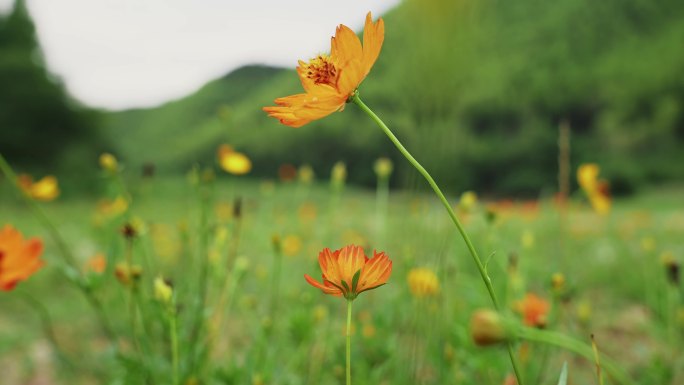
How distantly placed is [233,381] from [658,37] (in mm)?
16120

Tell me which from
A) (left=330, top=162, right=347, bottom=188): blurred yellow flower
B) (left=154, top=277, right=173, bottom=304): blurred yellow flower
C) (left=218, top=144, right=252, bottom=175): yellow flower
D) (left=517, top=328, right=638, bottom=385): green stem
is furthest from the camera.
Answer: (left=330, top=162, right=347, bottom=188): blurred yellow flower

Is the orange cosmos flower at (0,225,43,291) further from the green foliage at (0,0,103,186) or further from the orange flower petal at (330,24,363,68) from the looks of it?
the green foliage at (0,0,103,186)

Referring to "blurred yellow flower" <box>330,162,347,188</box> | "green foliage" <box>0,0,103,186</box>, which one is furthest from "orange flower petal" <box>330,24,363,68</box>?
"green foliage" <box>0,0,103,186</box>

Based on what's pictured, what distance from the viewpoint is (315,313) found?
2.57ft

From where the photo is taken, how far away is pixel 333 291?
0.27 meters

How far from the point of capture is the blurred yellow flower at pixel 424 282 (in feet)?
1.91

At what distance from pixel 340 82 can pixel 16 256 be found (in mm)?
390

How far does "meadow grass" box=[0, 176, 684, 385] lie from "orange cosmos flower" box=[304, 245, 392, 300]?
6cm

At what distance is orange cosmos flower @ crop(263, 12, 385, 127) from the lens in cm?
26

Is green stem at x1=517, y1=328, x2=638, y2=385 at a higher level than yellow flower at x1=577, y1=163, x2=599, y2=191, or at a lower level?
lower

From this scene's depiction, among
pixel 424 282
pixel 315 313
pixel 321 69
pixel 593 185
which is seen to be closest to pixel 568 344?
pixel 321 69

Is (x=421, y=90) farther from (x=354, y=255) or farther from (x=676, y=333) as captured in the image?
(x=676, y=333)

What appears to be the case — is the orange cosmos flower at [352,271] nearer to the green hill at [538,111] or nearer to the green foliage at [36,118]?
the green hill at [538,111]

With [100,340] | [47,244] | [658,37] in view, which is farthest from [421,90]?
[658,37]
